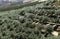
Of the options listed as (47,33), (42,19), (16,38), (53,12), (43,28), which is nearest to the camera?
(16,38)

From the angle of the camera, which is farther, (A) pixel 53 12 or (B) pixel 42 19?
(A) pixel 53 12

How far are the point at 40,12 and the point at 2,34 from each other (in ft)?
25.1

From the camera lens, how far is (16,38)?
581 inches

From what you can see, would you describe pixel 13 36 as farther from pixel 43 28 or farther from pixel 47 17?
pixel 47 17

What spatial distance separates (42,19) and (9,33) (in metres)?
4.60

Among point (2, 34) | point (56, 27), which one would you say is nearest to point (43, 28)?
point (56, 27)

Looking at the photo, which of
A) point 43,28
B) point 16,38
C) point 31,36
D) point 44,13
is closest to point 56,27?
point 43,28

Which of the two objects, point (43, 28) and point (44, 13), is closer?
point (43, 28)

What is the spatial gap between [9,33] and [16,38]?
1.06m

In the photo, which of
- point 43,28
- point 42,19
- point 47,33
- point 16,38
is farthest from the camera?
point 42,19

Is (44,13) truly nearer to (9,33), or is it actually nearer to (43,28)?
(43,28)

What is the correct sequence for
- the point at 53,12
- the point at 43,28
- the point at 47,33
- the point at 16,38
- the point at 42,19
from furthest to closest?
the point at 53,12 < the point at 42,19 < the point at 43,28 < the point at 47,33 < the point at 16,38

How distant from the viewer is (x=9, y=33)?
15.6 metres

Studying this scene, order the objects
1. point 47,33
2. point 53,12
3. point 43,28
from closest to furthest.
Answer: point 47,33, point 43,28, point 53,12
